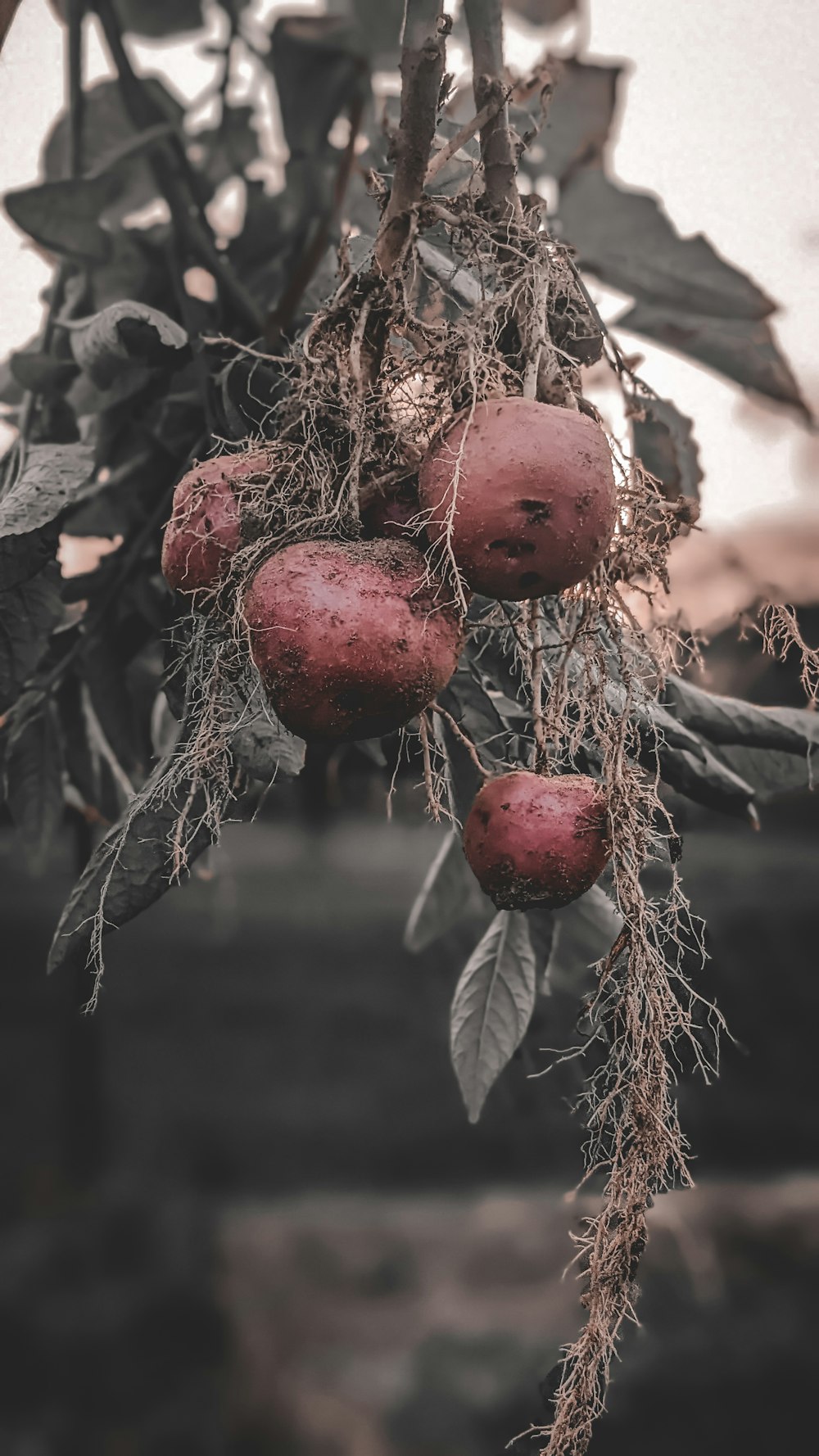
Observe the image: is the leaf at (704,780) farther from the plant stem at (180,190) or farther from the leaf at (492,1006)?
the plant stem at (180,190)

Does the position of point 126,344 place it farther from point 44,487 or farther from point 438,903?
point 438,903

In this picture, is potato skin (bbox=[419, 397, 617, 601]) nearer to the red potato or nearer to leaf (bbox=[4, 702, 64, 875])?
the red potato

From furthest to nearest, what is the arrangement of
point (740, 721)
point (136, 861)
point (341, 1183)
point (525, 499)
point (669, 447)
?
point (341, 1183) → point (669, 447) → point (740, 721) → point (136, 861) → point (525, 499)

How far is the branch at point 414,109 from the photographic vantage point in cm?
32

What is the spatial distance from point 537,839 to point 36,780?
49 cm

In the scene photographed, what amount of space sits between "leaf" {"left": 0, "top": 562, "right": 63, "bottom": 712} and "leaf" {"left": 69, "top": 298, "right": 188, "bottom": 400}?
0.11 meters

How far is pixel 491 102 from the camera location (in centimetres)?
33

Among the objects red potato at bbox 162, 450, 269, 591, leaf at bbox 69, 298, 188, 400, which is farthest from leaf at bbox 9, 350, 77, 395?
red potato at bbox 162, 450, 269, 591

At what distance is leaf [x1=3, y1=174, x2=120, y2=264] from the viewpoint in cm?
54

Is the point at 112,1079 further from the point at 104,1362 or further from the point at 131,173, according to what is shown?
the point at 131,173

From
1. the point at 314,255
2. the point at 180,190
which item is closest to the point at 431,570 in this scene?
the point at 314,255

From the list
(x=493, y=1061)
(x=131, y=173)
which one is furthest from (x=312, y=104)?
(x=493, y=1061)

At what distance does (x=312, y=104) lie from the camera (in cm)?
61

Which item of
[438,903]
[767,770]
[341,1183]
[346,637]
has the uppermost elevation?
[346,637]
